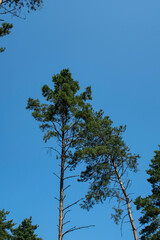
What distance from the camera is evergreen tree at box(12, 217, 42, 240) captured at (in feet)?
73.2

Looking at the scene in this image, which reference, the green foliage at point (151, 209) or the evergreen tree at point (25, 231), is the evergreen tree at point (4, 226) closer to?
the evergreen tree at point (25, 231)

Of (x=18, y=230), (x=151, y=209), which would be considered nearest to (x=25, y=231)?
(x=18, y=230)

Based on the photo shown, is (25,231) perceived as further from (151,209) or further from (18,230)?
Result: (151,209)

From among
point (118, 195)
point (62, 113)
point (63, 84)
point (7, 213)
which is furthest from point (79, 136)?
point (7, 213)

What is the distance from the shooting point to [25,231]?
22719mm

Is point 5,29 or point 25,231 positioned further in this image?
point 25,231

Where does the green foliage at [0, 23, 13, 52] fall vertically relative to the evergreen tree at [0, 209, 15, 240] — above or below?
above

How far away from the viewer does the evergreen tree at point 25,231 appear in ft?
73.2

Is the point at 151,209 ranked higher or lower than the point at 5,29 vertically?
lower

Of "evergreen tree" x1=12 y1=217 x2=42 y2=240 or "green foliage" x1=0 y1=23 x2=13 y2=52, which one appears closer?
"green foliage" x1=0 y1=23 x2=13 y2=52

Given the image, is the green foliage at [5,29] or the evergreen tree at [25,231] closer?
the green foliage at [5,29]

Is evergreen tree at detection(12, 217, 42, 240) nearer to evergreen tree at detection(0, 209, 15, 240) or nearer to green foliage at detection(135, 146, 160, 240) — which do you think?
evergreen tree at detection(0, 209, 15, 240)

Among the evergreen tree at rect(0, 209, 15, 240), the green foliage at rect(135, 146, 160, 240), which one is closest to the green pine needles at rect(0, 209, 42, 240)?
the evergreen tree at rect(0, 209, 15, 240)

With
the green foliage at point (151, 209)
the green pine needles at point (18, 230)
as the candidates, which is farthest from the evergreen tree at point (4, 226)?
the green foliage at point (151, 209)
